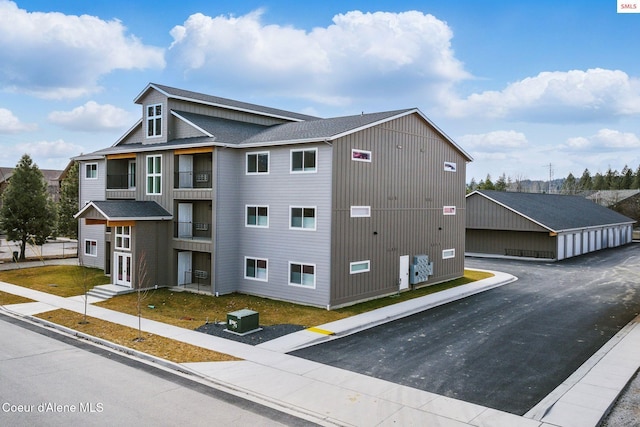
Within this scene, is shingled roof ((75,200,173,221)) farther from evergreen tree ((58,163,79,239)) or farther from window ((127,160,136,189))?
evergreen tree ((58,163,79,239))

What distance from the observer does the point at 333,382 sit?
1315 centimetres

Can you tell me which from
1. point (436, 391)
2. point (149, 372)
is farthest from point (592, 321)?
point (149, 372)

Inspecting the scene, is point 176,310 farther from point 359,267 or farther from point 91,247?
point 91,247

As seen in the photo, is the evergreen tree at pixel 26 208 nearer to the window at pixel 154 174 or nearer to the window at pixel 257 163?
the window at pixel 154 174

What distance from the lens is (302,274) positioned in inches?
905

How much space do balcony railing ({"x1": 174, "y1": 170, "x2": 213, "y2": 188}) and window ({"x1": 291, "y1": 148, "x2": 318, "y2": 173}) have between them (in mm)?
5968

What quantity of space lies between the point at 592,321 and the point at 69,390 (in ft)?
65.2

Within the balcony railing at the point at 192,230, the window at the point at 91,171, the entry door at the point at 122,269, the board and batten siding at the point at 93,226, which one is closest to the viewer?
the entry door at the point at 122,269

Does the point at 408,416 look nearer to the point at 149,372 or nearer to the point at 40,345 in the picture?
the point at 149,372

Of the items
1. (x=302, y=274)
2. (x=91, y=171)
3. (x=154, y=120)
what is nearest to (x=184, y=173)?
(x=154, y=120)

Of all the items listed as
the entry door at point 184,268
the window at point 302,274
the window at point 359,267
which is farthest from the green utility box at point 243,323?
the entry door at point 184,268

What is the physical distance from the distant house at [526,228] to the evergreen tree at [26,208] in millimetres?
37529

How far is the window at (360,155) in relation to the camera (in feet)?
75.5

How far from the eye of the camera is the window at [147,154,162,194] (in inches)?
1093
